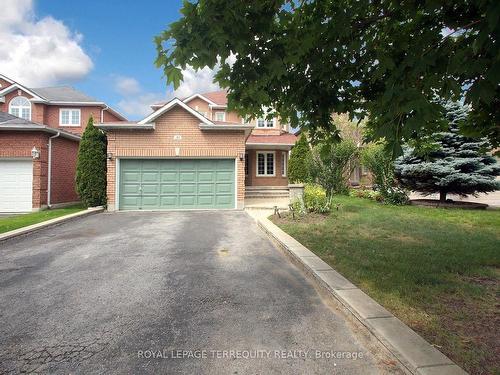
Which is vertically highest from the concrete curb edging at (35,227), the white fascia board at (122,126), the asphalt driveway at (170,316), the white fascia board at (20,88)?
the white fascia board at (20,88)

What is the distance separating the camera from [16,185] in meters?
14.4

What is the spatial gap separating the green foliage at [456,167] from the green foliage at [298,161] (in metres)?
7.59

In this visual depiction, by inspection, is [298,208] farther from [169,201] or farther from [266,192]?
[266,192]

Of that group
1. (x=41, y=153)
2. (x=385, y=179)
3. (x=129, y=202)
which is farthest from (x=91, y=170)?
(x=385, y=179)

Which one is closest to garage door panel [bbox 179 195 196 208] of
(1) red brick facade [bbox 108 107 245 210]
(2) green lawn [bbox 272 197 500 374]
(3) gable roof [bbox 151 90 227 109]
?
(1) red brick facade [bbox 108 107 245 210]

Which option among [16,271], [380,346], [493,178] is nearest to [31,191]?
[16,271]

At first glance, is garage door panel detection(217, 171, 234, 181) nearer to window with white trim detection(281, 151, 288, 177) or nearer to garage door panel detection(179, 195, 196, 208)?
garage door panel detection(179, 195, 196, 208)

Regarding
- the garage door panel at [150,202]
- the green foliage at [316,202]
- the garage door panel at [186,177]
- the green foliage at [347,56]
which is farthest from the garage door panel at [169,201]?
the green foliage at [347,56]

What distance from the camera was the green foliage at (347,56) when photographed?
267 centimetres

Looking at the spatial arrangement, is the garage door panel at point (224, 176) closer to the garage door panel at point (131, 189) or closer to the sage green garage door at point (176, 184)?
the sage green garage door at point (176, 184)

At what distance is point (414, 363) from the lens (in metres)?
2.49

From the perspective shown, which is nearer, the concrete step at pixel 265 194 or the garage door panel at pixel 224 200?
the garage door panel at pixel 224 200

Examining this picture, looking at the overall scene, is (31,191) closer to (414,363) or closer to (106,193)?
(106,193)

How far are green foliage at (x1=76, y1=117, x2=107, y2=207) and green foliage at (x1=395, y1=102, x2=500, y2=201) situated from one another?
1351 cm
